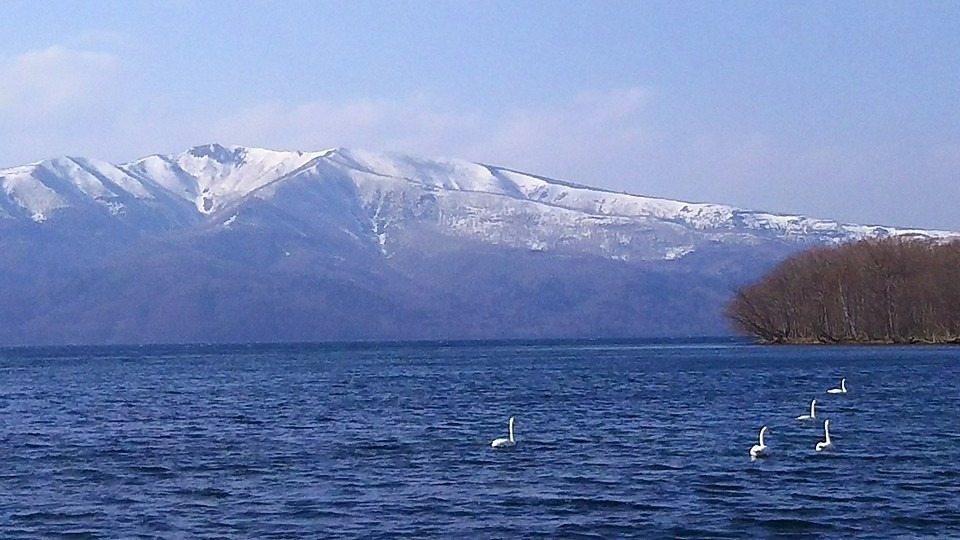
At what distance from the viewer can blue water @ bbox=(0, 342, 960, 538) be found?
2958 centimetres

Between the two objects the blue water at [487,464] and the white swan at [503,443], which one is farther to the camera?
the white swan at [503,443]

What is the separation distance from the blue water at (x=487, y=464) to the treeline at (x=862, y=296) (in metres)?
64.4

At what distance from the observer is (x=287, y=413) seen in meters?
62.0

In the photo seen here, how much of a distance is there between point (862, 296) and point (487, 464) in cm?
11371

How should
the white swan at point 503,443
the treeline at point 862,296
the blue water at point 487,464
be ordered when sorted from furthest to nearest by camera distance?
the treeline at point 862,296 → the white swan at point 503,443 → the blue water at point 487,464

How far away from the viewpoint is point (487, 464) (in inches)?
1572

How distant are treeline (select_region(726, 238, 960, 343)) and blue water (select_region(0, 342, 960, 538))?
64.4 metres

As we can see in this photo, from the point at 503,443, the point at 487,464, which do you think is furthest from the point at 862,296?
the point at 487,464

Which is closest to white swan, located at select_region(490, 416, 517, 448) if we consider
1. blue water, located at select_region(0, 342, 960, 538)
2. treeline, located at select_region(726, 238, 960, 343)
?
blue water, located at select_region(0, 342, 960, 538)

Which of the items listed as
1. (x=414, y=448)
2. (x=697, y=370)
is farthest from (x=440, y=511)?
(x=697, y=370)

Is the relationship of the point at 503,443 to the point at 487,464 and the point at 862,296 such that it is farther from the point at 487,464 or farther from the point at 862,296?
the point at 862,296

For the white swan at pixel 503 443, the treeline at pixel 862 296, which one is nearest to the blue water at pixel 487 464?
the white swan at pixel 503 443

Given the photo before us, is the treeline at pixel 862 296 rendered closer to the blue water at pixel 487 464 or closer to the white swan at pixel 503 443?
the blue water at pixel 487 464

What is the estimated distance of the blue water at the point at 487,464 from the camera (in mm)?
29578
